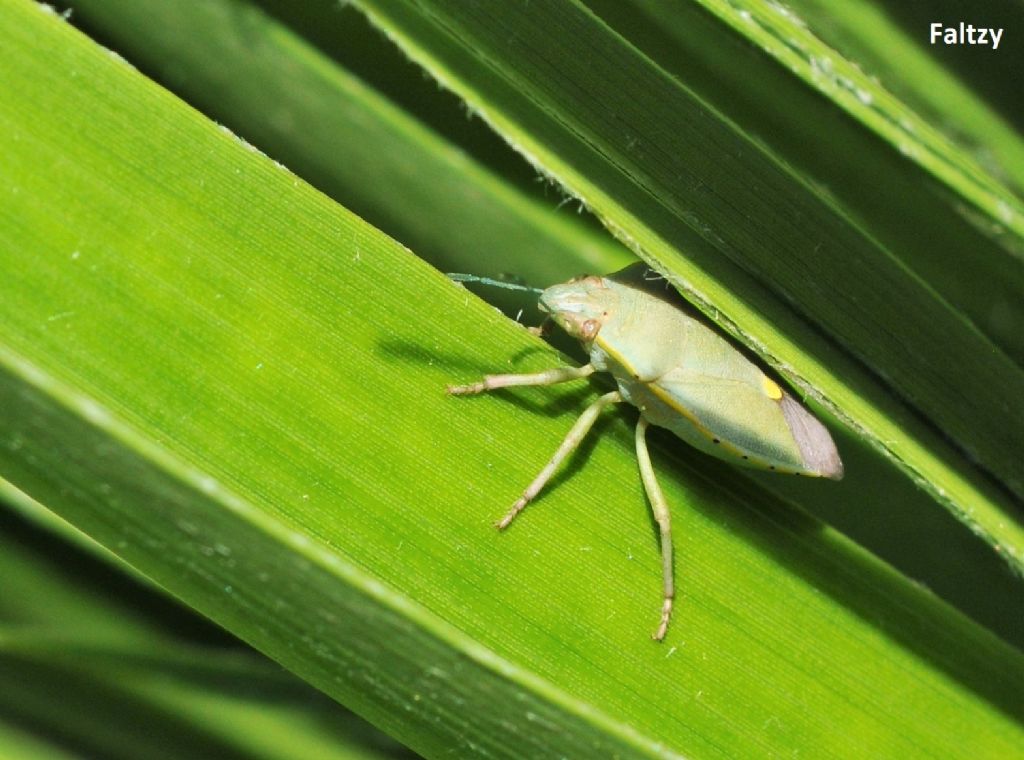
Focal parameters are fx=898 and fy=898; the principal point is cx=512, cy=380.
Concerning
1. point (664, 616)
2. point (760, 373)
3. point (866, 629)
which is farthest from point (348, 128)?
point (866, 629)

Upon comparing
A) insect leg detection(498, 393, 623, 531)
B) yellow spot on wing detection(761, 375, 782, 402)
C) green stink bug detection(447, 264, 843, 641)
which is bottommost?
insect leg detection(498, 393, 623, 531)

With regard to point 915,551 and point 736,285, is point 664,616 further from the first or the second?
point 915,551

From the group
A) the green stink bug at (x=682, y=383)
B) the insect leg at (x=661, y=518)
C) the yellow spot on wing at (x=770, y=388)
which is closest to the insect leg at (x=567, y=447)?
the green stink bug at (x=682, y=383)

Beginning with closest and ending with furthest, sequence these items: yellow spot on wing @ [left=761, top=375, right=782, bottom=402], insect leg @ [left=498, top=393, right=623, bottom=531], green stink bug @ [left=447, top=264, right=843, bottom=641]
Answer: insect leg @ [left=498, top=393, right=623, bottom=531] → green stink bug @ [left=447, top=264, right=843, bottom=641] → yellow spot on wing @ [left=761, top=375, right=782, bottom=402]

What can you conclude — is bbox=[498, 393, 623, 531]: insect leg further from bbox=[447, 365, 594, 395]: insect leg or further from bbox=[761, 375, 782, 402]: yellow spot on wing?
bbox=[761, 375, 782, 402]: yellow spot on wing

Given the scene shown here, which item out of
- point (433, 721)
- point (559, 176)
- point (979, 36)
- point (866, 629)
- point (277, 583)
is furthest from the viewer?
point (866, 629)

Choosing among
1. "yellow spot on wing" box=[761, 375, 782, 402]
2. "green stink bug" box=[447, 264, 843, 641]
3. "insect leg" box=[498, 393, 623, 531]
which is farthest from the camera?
"yellow spot on wing" box=[761, 375, 782, 402]

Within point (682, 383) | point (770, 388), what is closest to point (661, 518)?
point (682, 383)

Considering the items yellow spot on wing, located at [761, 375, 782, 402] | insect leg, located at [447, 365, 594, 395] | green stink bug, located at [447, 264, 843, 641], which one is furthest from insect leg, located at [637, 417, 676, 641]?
yellow spot on wing, located at [761, 375, 782, 402]

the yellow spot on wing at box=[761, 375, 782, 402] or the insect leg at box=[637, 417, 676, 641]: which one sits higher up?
the yellow spot on wing at box=[761, 375, 782, 402]
